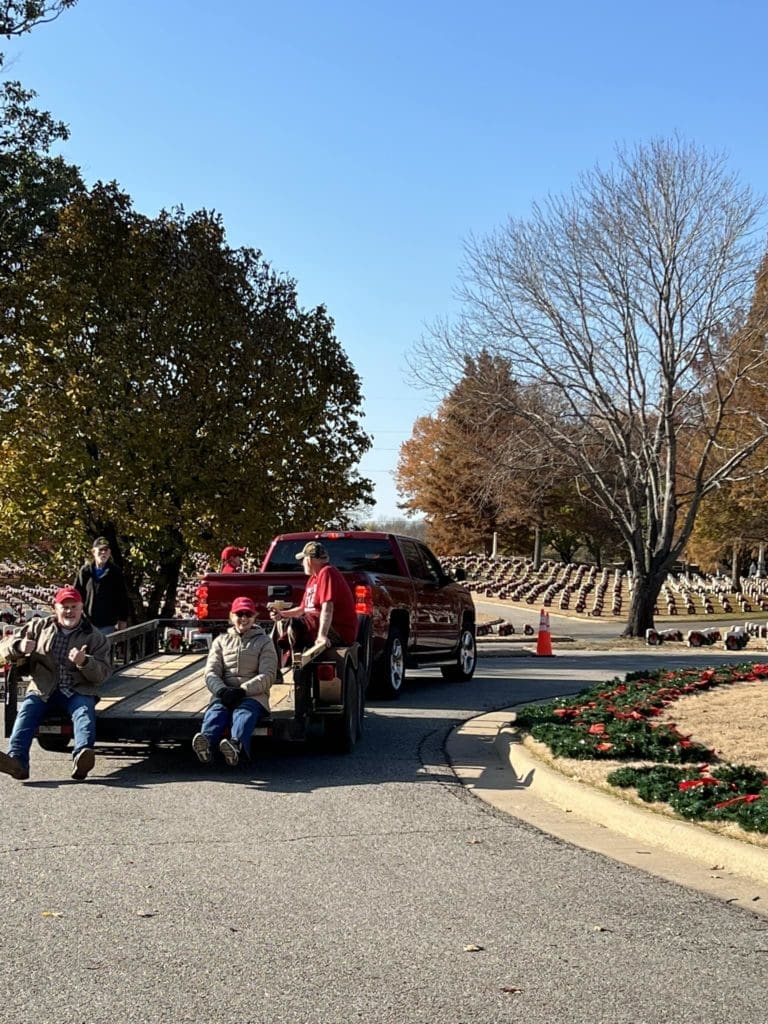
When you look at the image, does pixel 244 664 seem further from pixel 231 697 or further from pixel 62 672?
pixel 62 672

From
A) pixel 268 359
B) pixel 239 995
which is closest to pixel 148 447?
pixel 268 359

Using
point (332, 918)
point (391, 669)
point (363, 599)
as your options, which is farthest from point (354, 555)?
point (332, 918)

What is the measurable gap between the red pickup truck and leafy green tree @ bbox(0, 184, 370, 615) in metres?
7.32

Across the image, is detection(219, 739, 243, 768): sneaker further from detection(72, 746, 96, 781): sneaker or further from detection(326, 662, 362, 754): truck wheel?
detection(326, 662, 362, 754): truck wheel

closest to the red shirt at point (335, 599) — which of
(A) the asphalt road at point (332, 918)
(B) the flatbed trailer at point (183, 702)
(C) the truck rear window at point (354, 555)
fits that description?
(B) the flatbed trailer at point (183, 702)

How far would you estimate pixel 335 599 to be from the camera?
1056 centimetres

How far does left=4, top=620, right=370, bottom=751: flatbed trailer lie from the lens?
29.7 feet

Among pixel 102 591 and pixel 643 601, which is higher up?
pixel 643 601

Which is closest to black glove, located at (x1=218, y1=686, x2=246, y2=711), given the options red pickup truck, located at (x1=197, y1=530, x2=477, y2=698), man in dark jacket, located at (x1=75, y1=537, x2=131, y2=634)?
red pickup truck, located at (x1=197, y1=530, x2=477, y2=698)

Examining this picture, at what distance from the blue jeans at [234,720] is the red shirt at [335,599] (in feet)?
5.36

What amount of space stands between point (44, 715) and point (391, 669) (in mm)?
6150

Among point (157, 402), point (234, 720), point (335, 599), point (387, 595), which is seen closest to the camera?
point (234, 720)

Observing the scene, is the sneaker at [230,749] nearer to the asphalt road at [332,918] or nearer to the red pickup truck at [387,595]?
the asphalt road at [332,918]

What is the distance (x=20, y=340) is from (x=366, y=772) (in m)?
16.9
